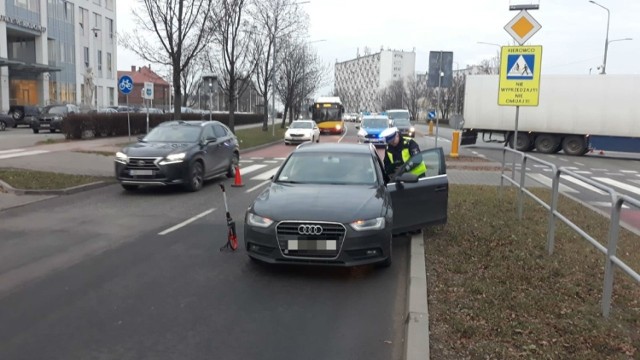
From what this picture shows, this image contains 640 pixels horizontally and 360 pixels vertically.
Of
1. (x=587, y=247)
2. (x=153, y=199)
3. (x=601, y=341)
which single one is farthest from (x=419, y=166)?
(x=153, y=199)

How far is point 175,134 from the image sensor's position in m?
13.4

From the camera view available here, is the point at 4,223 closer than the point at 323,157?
No

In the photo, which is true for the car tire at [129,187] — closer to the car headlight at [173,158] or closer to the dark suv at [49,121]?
the car headlight at [173,158]

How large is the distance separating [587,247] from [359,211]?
10.2 feet

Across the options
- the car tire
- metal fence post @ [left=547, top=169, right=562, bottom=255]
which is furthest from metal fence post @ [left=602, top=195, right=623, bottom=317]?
the car tire

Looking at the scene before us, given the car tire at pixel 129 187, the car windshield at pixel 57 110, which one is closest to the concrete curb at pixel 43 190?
the car tire at pixel 129 187

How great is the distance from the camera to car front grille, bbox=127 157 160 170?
11812 mm

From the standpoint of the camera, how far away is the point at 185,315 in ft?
16.0

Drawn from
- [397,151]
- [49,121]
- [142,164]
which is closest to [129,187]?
[142,164]

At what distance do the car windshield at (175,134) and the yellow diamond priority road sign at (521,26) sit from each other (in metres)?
7.53

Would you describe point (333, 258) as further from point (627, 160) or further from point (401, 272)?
point (627, 160)

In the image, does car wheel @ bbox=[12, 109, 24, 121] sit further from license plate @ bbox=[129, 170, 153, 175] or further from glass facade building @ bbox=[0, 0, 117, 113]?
license plate @ bbox=[129, 170, 153, 175]

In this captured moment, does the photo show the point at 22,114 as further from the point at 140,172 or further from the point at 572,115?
the point at 572,115

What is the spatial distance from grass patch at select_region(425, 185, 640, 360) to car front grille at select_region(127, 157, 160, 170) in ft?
21.5
